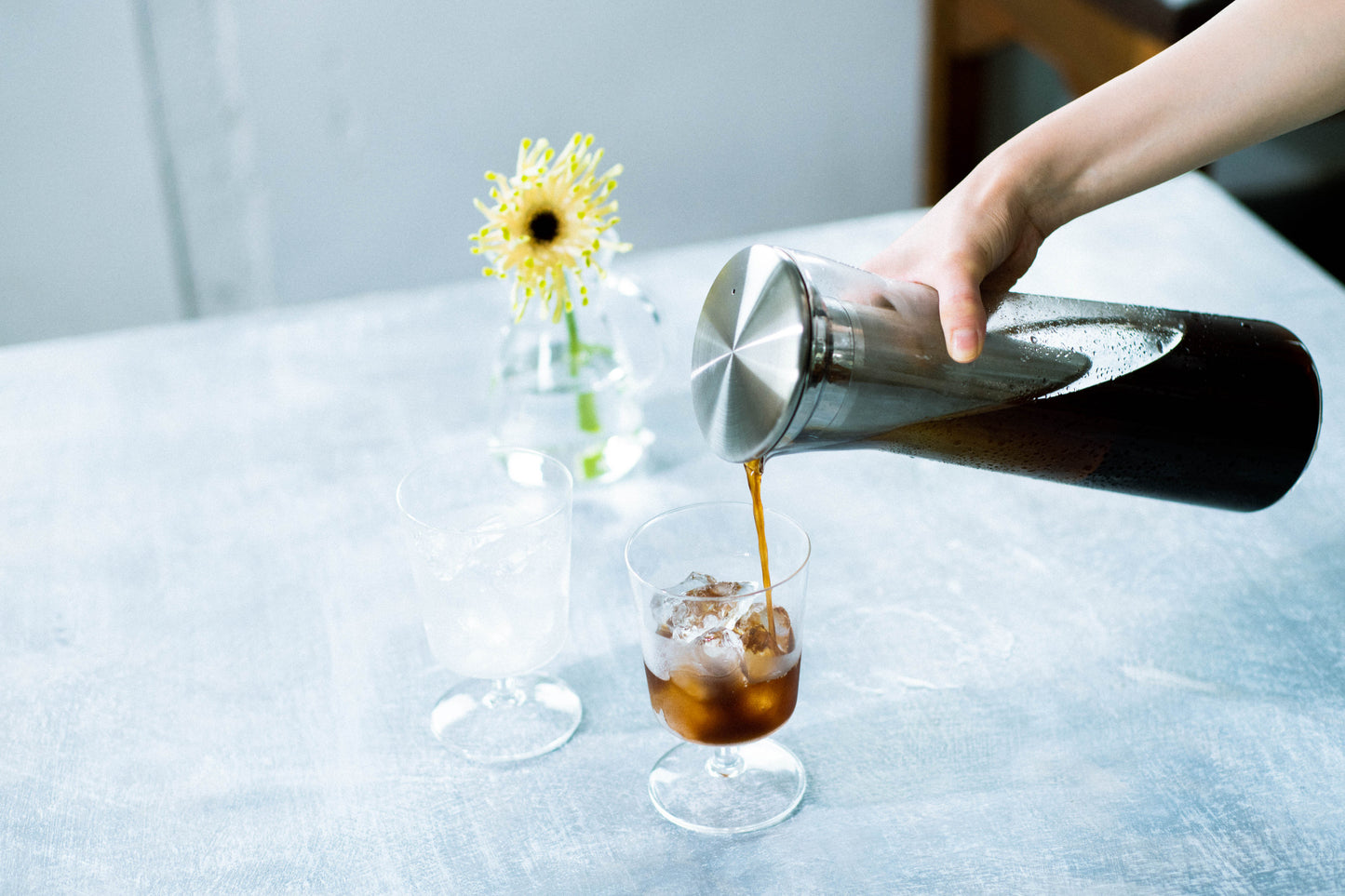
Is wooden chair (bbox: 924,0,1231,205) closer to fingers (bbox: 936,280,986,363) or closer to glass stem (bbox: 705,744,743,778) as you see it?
fingers (bbox: 936,280,986,363)

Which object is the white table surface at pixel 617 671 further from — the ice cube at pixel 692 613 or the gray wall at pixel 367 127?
the gray wall at pixel 367 127

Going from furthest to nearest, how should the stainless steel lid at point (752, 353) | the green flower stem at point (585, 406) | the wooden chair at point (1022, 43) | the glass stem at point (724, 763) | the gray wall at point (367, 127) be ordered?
the gray wall at point (367, 127)
the wooden chair at point (1022, 43)
the green flower stem at point (585, 406)
the glass stem at point (724, 763)
the stainless steel lid at point (752, 353)

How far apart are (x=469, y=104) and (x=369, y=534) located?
1974 millimetres

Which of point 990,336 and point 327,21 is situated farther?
point 327,21

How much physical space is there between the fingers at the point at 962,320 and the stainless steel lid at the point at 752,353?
0.11 metres

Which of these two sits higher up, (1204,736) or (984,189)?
(984,189)

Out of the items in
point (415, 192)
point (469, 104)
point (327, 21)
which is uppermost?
point (327, 21)

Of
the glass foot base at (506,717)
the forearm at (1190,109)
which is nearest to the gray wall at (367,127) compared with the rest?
the forearm at (1190,109)

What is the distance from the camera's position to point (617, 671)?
2.97 ft

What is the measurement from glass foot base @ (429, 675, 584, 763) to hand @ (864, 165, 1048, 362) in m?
0.36

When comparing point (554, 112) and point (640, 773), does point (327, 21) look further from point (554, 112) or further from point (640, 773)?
point (640, 773)

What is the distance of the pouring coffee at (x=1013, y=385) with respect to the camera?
0.71 m

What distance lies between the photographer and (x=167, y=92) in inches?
108

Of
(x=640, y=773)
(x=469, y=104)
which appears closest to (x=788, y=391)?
(x=640, y=773)
